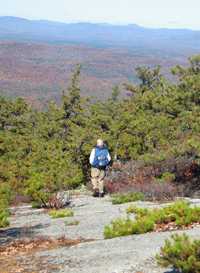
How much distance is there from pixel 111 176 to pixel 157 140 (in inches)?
179

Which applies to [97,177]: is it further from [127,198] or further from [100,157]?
[127,198]

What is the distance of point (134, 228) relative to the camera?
5590 mm

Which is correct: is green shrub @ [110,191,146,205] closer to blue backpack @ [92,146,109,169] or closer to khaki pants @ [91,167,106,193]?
khaki pants @ [91,167,106,193]

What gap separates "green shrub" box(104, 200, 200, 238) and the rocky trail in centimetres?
21

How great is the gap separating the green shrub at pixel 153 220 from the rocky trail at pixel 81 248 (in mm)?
208

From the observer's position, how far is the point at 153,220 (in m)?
5.87

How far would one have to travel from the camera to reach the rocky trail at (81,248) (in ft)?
13.4

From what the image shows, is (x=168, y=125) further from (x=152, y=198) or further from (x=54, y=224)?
(x=54, y=224)

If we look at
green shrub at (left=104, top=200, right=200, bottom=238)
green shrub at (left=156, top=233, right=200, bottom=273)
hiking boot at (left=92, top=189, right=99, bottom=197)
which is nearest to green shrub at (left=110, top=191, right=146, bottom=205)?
hiking boot at (left=92, top=189, right=99, bottom=197)

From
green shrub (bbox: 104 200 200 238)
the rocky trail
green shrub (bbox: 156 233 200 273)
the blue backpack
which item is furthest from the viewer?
the blue backpack

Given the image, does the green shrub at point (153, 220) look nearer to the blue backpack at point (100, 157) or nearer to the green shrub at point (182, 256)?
the green shrub at point (182, 256)

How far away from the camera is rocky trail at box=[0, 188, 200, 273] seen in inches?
161

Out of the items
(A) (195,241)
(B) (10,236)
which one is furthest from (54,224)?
(A) (195,241)

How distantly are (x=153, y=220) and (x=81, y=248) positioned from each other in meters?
1.68
